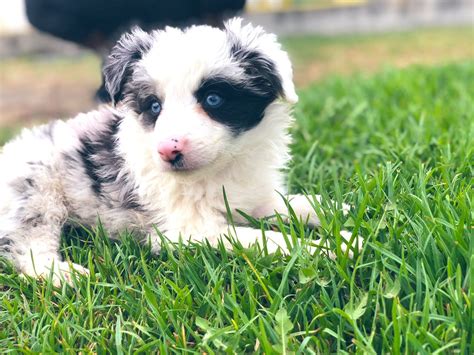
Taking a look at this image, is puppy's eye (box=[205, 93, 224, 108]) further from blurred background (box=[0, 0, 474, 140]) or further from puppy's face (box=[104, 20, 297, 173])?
blurred background (box=[0, 0, 474, 140])

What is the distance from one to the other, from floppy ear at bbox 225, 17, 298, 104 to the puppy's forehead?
0.07 m

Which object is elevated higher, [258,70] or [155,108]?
[258,70]

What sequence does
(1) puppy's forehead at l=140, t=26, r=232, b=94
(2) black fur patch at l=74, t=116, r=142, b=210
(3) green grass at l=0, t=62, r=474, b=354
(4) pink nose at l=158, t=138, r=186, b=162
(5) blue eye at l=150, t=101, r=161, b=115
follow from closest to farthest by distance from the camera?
1. (3) green grass at l=0, t=62, r=474, b=354
2. (4) pink nose at l=158, t=138, r=186, b=162
3. (1) puppy's forehead at l=140, t=26, r=232, b=94
4. (5) blue eye at l=150, t=101, r=161, b=115
5. (2) black fur patch at l=74, t=116, r=142, b=210

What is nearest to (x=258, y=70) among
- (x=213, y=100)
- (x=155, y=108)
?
(x=213, y=100)

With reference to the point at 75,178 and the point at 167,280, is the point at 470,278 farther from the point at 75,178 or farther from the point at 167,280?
the point at 75,178

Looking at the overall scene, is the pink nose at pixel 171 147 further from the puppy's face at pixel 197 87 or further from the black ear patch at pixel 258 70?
the black ear patch at pixel 258 70

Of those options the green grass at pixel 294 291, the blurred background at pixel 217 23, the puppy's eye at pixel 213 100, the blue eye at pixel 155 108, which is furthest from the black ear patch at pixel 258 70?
the blurred background at pixel 217 23

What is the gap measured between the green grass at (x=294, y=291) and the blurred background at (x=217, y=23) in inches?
117

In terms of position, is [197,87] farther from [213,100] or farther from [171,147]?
[171,147]

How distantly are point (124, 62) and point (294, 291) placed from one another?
1328 millimetres

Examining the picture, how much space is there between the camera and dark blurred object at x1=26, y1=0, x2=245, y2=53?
5.51m

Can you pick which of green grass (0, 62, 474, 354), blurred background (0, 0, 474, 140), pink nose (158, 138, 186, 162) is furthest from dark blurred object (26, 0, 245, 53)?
pink nose (158, 138, 186, 162)

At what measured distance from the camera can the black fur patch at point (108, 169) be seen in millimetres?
3062

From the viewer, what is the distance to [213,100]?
8.89 ft
